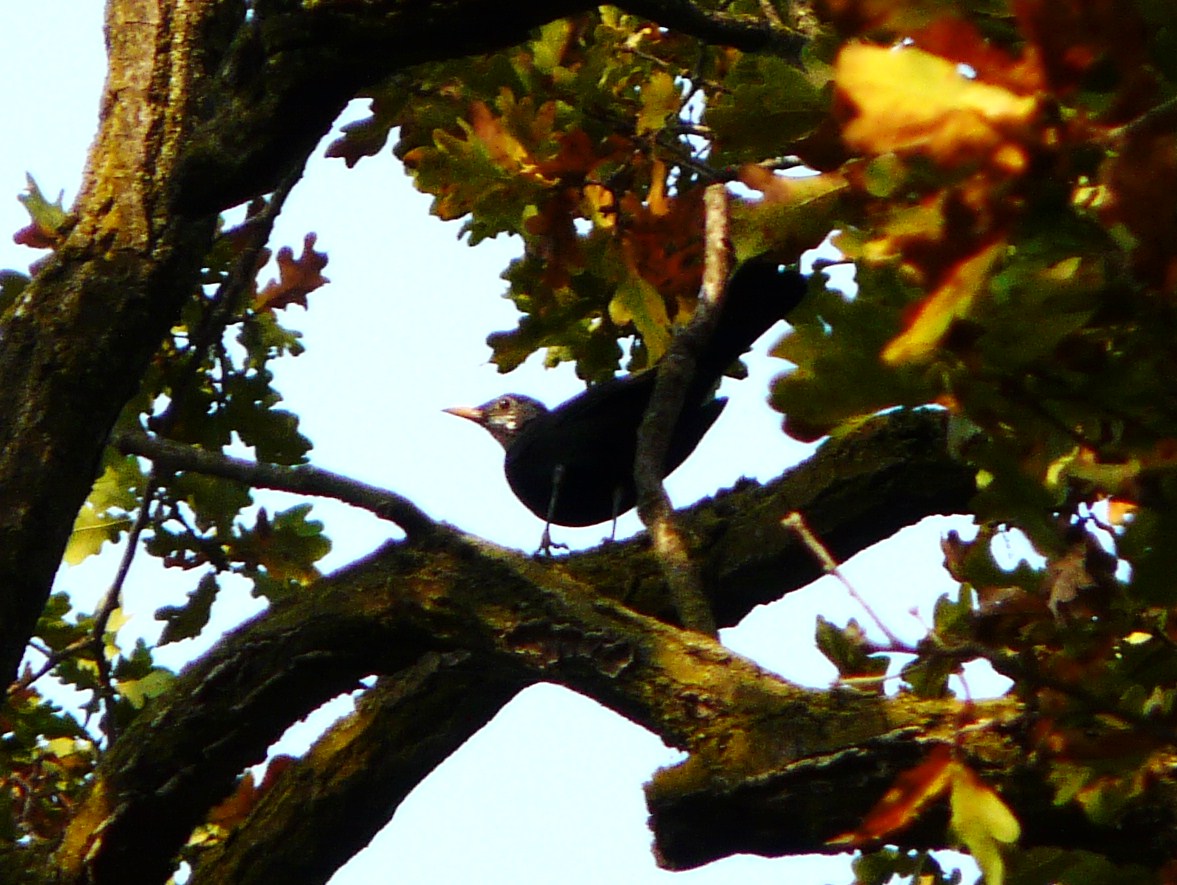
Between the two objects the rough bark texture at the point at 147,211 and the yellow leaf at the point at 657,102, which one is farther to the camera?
the yellow leaf at the point at 657,102

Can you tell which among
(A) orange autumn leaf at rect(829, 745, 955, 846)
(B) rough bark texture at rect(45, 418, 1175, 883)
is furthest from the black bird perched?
(A) orange autumn leaf at rect(829, 745, 955, 846)

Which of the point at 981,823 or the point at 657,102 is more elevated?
the point at 657,102

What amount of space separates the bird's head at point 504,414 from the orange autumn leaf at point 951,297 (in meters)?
6.62

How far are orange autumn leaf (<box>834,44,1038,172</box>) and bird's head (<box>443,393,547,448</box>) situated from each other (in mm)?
6674

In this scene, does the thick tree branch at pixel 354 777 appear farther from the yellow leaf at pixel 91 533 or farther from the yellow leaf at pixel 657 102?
the yellow leaf at pixel 657 102

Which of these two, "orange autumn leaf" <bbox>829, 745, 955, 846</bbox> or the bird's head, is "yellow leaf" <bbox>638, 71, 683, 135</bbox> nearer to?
"orange autumn leaf" <bbox>829, 745, 955, 846</bbox>

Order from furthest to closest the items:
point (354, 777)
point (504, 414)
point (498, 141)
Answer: point (504, 414) → point (354, 777) → point (498, 141)

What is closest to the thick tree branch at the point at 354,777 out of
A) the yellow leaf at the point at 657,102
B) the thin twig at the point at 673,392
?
the thin twig at the point at 673,392

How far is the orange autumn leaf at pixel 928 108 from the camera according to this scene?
3.29 feet

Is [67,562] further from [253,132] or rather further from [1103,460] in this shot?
[1103,460]

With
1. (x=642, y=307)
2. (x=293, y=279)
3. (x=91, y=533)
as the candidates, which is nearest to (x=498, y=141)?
(x=642, y=307)

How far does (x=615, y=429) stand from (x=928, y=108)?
4459mm

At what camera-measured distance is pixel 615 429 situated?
17.9 ft

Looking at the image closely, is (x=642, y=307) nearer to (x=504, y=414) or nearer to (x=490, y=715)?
(x=490, y=715)
